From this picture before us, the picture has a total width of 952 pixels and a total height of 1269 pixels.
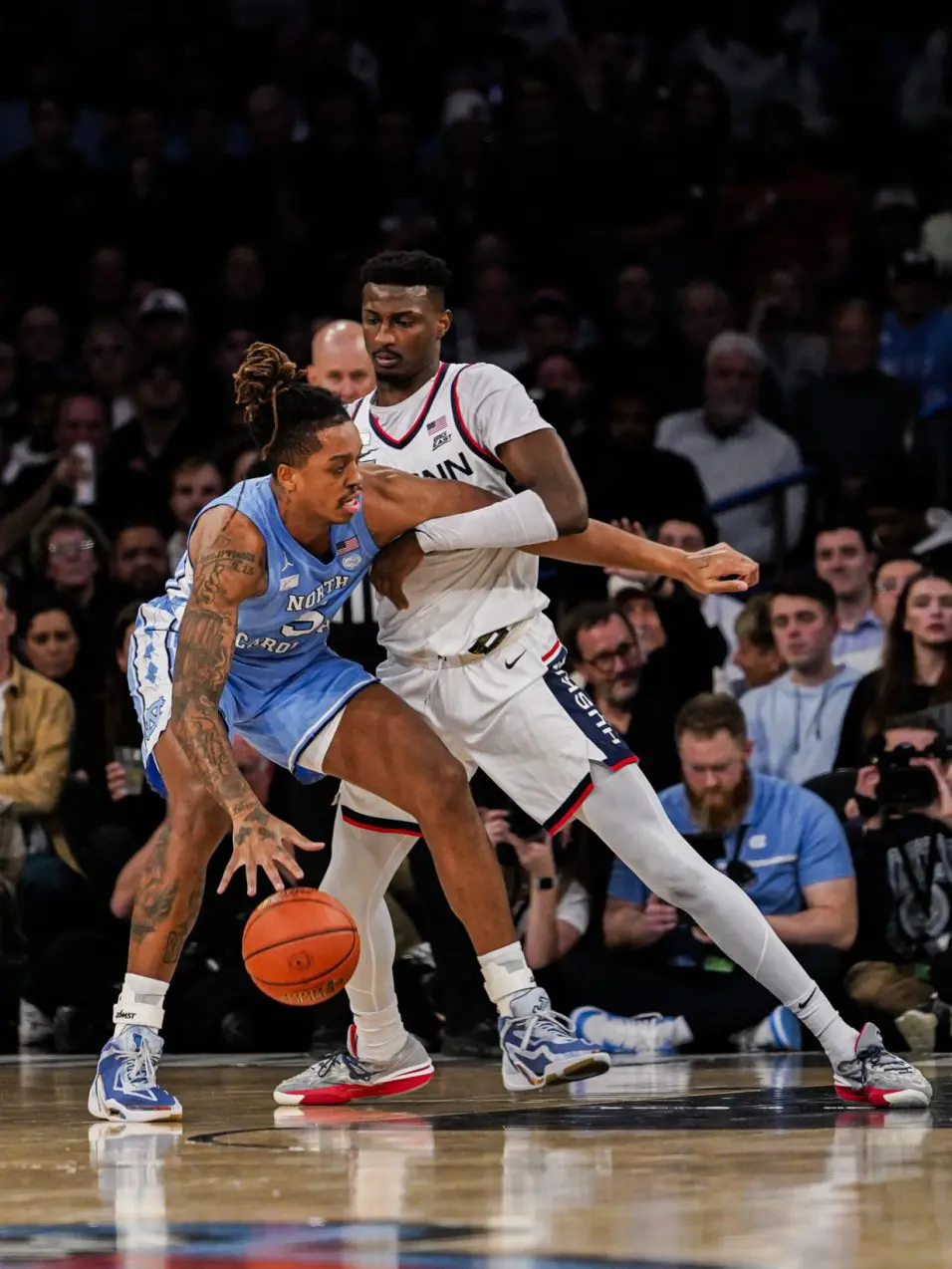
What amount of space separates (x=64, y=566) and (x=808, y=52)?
16.8ft

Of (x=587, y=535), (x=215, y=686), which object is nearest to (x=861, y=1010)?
(x=587, y=535)

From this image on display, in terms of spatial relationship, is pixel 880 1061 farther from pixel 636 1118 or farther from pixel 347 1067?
pixel 347 1067

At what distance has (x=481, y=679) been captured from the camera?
4867 millimetres

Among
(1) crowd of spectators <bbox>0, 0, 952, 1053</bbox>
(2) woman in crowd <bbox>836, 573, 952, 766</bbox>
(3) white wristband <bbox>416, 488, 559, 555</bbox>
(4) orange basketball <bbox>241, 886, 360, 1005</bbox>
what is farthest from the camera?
(2) woman in crowd <bbox>836, 573, 952, 766</bbox>

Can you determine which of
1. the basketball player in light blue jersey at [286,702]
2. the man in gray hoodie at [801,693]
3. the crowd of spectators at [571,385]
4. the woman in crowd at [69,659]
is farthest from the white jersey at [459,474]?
the woman in crowd at [69,659]

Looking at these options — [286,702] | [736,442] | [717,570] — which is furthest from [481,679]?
[736,442]

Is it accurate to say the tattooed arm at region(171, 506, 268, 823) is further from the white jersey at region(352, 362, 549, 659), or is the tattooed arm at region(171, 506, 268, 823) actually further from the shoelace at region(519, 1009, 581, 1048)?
the shoelace at region(519, 1009, 581, 1048)

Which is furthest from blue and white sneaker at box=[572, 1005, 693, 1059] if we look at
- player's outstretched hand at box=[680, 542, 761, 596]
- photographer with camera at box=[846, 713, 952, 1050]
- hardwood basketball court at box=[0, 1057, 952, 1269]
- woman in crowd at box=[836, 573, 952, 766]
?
player's outstretched hand at box=[680, 542, 761, 596]

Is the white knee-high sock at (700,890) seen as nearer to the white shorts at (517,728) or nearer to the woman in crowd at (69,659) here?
the white shorts at (517,728)

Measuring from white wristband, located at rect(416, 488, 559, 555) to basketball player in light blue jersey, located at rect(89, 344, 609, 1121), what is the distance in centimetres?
7

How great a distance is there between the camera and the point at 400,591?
4906 millimetres

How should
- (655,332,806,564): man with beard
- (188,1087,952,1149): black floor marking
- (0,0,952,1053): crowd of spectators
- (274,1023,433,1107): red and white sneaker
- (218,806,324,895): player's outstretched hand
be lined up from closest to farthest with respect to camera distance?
(218,806,324,895): player's outstretched hand < (188,1087,952,1149): black floor marking < (274,1023,433,1107): red and white sneaker < (0,0,952,1053): crowd of spectators < (655,332,806,564): man with beard

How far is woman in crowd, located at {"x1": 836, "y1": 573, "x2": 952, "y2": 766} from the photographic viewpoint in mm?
7008

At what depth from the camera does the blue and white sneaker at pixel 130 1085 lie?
4500 millimetres
